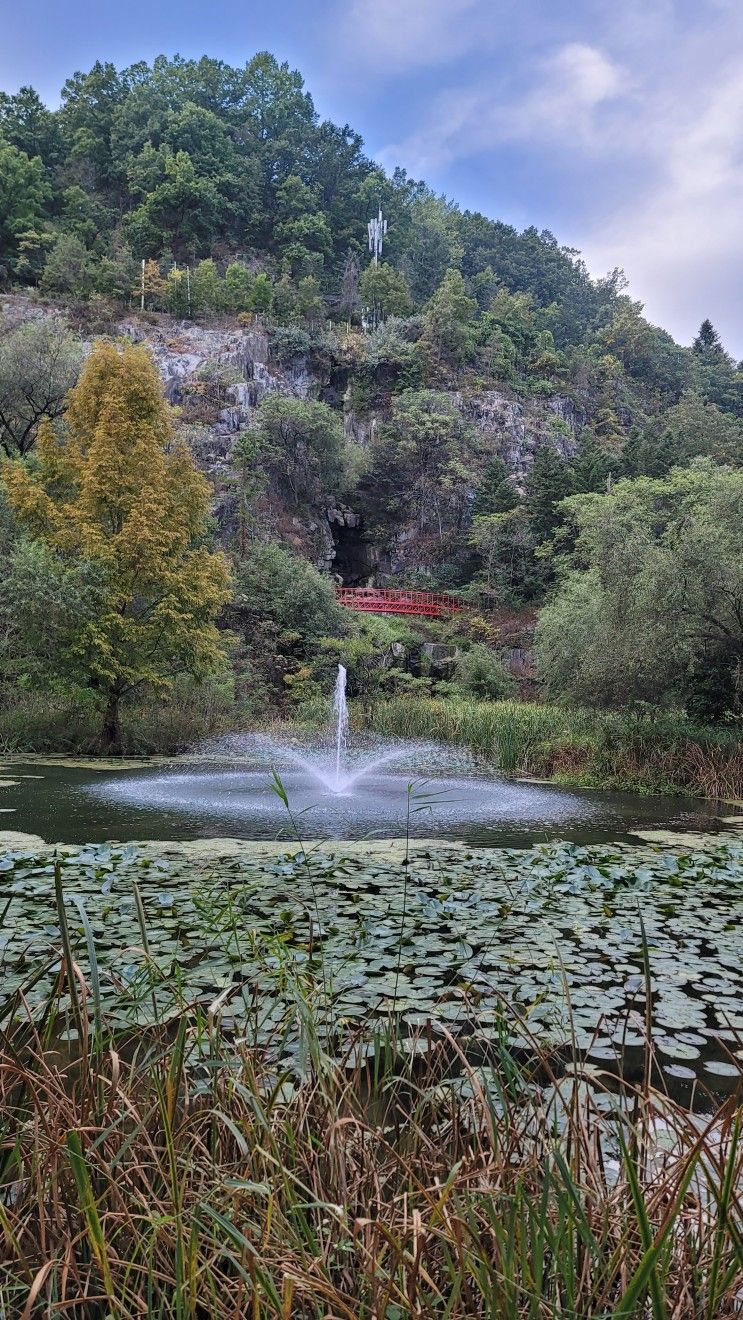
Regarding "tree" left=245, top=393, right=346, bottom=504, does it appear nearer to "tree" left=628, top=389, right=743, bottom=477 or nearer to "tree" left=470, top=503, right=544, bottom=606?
"tree" left=470, top=503, right=544, bottom=606

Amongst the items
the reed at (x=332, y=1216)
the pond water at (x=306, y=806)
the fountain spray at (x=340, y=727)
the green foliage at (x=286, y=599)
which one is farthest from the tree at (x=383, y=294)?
the reed at (x=332, y=1216)

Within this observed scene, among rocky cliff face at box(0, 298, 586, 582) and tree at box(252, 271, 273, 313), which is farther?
tree at box(252, 271, 273, 313)

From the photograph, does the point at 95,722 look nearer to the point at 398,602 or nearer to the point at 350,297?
the point at 398,602

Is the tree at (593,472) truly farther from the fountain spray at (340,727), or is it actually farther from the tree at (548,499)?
the fountain spray at (340,727)

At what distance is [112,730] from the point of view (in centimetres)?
1438

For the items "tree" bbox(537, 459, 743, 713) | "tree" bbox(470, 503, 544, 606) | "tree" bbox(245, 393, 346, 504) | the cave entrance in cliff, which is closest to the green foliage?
"tree" bbox(245, 393, 346, 504)

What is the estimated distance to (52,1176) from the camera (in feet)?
4.65

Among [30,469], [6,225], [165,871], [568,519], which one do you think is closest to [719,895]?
[165,871]

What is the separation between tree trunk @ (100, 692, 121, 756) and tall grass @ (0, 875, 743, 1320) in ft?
43.1

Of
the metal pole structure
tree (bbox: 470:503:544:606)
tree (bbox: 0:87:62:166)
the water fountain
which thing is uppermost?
tree (bbox: 0:87:62:166)

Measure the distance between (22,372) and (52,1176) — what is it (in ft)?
74.1

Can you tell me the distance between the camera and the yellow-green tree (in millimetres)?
14133

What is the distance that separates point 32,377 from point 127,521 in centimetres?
917

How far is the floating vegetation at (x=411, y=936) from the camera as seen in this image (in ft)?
8.63
